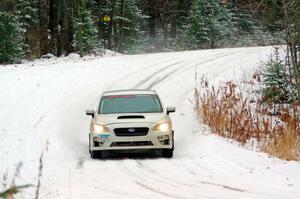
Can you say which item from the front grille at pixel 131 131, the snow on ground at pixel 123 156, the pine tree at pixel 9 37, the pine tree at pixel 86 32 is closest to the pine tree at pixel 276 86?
the snow on ground at pixel 123 156

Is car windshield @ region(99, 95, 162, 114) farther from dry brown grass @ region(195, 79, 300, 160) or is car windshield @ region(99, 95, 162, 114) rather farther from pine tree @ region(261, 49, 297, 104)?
pine tree @ region(261, 49, 297, 104)

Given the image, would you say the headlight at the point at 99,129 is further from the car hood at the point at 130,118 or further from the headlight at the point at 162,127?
the headlight at the point at 162,127

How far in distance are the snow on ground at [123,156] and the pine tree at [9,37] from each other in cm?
271

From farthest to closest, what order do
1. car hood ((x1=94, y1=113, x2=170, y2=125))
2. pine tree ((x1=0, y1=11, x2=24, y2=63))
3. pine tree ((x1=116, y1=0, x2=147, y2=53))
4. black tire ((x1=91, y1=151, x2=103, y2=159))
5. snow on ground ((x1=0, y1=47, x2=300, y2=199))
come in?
pine tree ((x1=116, y1=0, x2=147, y2=53)) < pine tree ((x1=0, y1=11, x2=24, y2=63)) < car hood ((x1=94, y1=113, x2=170, y2=125)) < black tire ((x1=91, y1=151, x2=103, y2=159)) < snow on ground ((x1=0, y1=47, x2=300, y2=199))

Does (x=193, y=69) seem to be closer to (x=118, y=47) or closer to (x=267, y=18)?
(x=267, y=18)

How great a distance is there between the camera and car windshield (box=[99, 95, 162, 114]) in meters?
13.6

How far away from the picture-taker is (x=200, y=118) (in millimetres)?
17969

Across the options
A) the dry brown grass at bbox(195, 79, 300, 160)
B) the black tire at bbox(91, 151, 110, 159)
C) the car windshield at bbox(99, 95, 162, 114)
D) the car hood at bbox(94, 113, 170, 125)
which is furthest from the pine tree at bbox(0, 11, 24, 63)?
the black tire at bbox(91, 151, 110, 159)

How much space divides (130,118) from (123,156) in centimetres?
88

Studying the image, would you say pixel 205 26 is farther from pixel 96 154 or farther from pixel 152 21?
pixel 96 154

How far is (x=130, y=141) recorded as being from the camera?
12.4m

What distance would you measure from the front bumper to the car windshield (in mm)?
1149

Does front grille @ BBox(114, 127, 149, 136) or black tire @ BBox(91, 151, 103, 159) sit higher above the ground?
front grille @ BBox(114, 127, 149, 136)

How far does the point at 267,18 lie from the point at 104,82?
325 inches
